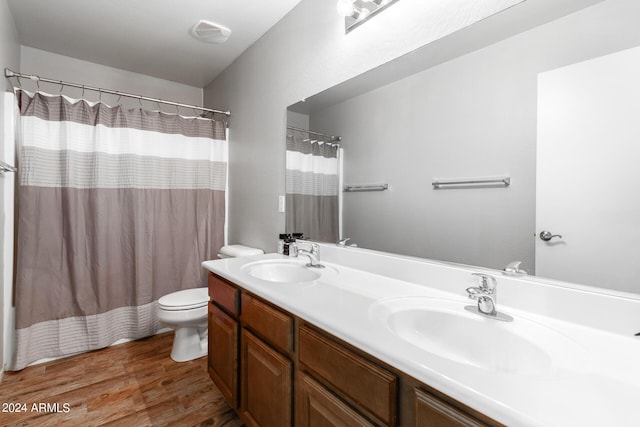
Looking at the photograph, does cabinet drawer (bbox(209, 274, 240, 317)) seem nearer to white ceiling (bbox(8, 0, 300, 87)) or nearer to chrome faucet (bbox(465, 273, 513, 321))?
chrome faucet (bbox(465, 273, 513, 321))

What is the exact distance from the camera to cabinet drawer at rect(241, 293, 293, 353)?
40.4 inches

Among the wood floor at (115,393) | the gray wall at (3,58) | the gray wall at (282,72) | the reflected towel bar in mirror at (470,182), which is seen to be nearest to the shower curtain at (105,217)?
the gray wall at (3,58)

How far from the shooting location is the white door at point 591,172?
77 centimetres

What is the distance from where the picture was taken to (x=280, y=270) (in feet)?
5.53

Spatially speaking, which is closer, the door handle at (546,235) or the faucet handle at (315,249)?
the door handle at (546,235)

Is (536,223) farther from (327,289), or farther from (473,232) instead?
(327,289)

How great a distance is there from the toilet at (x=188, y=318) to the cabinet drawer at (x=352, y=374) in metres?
1.36

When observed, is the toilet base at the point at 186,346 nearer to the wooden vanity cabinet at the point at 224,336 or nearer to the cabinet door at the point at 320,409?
the wooden vanity cabinet at the point at 224,336

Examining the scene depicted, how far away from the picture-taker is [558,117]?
0.90 meters

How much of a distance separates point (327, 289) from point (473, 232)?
593 millimetres

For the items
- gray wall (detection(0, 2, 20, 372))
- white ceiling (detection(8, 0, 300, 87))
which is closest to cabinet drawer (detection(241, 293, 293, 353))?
gray wall (detection(0, 2, 20, 372))

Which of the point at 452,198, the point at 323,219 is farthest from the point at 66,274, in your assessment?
the point at 452,198

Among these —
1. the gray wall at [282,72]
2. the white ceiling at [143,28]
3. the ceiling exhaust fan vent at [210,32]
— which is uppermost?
the white ceiling at [143,28]

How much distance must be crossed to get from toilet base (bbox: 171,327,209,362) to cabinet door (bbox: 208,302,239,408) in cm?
61
